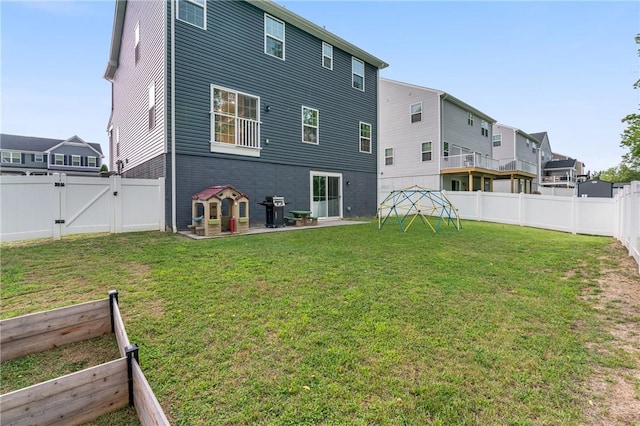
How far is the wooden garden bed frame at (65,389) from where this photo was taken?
1536 mm

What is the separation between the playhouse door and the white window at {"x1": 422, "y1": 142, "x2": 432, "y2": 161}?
8599 millimetres

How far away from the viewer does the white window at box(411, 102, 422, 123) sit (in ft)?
63.3

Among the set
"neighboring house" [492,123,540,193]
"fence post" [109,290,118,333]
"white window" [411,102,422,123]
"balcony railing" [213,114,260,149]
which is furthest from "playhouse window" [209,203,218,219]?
"neighboring house" [492,123,540,193]

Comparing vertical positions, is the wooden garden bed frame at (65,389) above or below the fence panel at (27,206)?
below

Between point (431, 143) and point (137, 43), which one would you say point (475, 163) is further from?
point (137, 43)

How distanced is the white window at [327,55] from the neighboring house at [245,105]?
46 mm

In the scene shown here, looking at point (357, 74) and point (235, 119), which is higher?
point (357, 74)

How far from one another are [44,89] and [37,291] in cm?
2085

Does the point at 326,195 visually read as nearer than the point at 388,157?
Yes

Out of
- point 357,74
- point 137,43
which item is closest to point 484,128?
point 357,74

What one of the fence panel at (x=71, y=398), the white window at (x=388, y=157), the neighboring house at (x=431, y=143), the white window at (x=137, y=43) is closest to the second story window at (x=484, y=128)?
the neighboring house at (x=431, y=143)

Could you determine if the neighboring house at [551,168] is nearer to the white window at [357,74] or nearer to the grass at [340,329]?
the white window at [357,74]

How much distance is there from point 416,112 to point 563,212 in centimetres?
1144

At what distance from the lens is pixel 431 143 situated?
1880 cm
